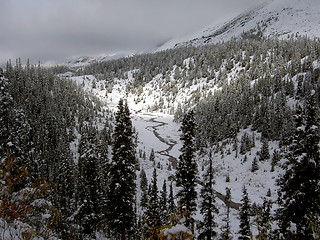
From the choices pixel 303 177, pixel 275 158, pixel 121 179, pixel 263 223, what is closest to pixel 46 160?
pixel 121 179

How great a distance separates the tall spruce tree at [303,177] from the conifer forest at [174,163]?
0.19 ft

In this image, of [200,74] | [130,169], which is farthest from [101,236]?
[200,74]

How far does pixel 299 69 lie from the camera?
10544 centimetres

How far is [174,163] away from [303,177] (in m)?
67.0

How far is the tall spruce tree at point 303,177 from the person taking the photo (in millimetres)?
13484

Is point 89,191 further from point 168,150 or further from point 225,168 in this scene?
point 168,150

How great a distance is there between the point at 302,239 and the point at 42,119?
300 ft

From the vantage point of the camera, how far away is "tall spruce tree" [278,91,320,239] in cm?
1348

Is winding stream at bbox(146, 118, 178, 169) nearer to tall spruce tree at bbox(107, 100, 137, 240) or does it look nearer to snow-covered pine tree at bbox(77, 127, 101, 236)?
snow-covered pine tree at bbox(77, 127, 101, 236)

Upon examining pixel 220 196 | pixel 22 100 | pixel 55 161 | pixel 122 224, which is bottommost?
pixel 220 196

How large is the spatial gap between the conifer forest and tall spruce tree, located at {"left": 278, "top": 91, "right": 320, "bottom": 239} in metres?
0.06

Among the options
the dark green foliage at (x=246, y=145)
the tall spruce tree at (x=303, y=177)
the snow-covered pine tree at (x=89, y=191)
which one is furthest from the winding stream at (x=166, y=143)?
the tall spruce tree at (x=303, y=177)

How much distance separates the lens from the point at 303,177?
13.9 m

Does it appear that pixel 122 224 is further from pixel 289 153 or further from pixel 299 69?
pixel 299 69
